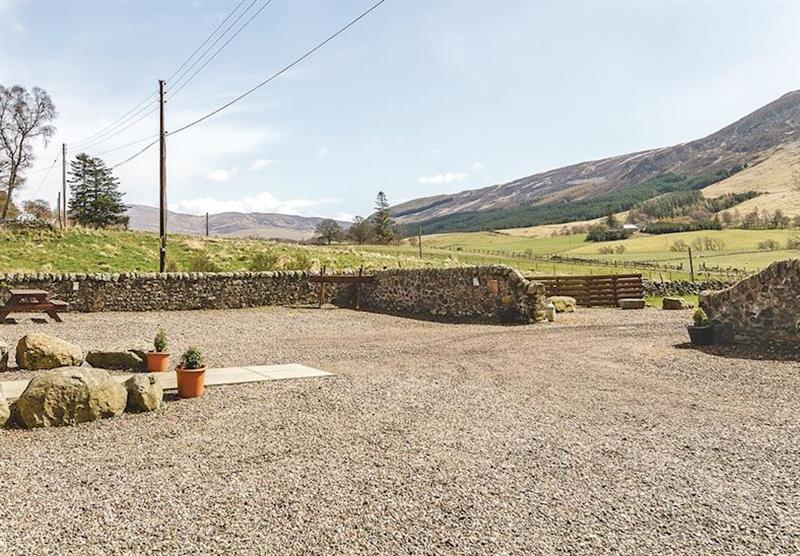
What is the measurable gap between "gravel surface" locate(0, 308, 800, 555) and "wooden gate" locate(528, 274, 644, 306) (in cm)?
1601

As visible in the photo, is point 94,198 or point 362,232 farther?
point 362,232

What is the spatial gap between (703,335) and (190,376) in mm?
10813

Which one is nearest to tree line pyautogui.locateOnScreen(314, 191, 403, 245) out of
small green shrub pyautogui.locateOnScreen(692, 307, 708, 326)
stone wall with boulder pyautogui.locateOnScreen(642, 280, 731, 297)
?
stone wall with boulder pyautogui.locateOnScreen(642, 280, 731, 297)

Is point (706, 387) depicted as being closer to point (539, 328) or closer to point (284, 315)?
point (539, 328)

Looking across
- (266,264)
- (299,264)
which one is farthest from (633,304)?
(266,264)

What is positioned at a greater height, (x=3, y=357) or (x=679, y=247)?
(x=679, y=247)

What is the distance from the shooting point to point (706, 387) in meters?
8.65

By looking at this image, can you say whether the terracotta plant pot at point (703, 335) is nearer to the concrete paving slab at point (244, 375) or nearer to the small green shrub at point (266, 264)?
the concrete paving slab at point (244, 375)

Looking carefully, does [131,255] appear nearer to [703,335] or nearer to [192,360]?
[192,360]

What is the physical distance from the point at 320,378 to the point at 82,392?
3.60 m

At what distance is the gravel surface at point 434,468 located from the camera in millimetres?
3754

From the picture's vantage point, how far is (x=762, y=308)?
1197cm

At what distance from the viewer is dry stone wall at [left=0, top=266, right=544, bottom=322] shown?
18484 millimetres

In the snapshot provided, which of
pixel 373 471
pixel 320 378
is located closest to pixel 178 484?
pixel 373 471
